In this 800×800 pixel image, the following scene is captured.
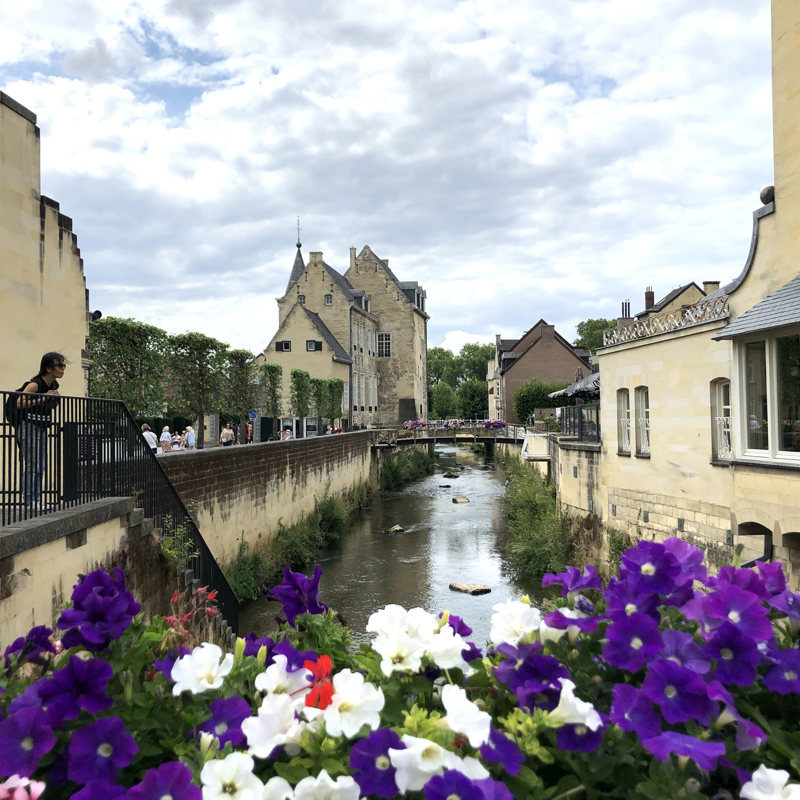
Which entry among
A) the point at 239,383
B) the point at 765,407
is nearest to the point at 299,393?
the point at 239,383

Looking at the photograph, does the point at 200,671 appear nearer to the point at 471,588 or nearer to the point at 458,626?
the point at 458,626

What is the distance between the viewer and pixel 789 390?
9195mm

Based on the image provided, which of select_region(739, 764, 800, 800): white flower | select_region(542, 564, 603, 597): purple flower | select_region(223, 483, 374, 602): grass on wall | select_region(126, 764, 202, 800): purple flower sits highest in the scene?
select_region(542, 564, 603, 597): purple flower

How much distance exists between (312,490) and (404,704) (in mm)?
22037

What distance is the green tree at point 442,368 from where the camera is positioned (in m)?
113

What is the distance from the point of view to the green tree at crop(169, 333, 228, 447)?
21281mm

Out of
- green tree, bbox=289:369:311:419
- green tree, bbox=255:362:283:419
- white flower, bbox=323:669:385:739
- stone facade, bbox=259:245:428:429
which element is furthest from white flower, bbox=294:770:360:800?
stone facade, bbox=259:245:428:429

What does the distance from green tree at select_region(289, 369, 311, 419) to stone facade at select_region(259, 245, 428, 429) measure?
498 centimetres

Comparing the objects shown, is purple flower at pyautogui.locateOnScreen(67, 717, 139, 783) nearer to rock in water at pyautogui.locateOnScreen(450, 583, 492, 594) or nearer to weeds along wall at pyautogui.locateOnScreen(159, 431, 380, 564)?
weeds along wall at pyautogui.locateOnScreen(159, 431, 380, 564)

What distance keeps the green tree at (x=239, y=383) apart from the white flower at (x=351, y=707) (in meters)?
23.7

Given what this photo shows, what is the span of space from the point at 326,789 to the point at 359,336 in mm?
49120

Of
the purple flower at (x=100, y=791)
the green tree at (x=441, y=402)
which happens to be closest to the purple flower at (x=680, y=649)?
the purple flower at (x=100, y=791)

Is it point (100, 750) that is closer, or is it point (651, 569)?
point (100, 750)

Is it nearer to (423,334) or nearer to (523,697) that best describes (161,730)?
(523,697)
